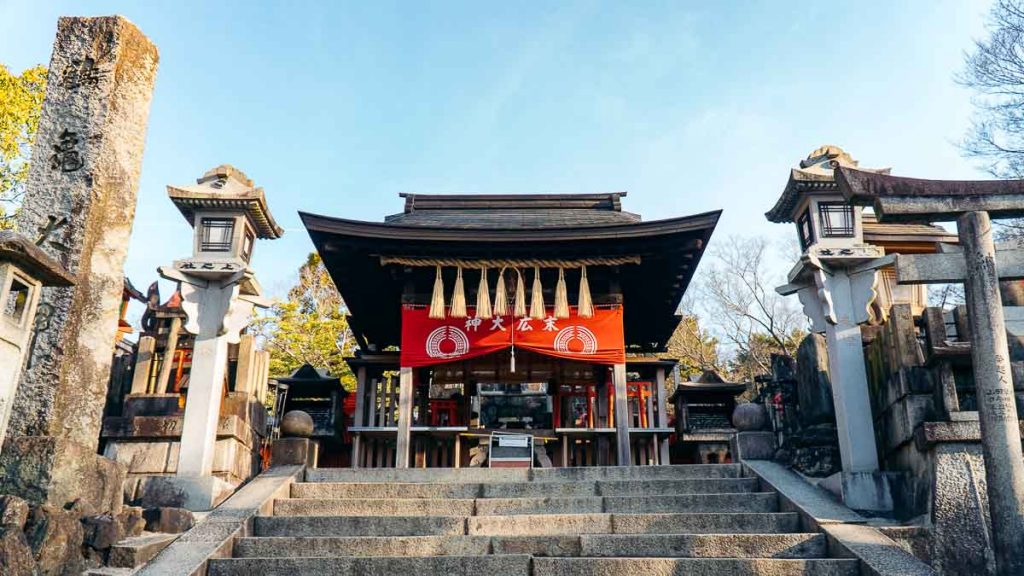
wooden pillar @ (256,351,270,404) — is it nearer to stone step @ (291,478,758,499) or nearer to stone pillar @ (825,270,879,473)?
stone step @ (291,478,758,499)

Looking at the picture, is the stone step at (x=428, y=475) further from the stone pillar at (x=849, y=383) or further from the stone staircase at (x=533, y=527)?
the stone pillar at (x=849, y=383)

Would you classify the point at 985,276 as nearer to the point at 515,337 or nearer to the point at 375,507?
the point at 375,507

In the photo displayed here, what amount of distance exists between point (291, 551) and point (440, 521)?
1417mm

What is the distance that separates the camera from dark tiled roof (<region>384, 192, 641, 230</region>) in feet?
51.7

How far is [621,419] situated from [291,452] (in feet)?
17.0

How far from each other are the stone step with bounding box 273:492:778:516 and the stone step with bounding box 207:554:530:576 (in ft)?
4.09

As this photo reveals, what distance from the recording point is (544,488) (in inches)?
331

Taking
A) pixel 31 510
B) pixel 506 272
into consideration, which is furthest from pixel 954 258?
pixel 31 510

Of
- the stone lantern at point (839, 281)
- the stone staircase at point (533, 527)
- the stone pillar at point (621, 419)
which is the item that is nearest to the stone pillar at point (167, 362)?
the stone staircase at point (533, 527)

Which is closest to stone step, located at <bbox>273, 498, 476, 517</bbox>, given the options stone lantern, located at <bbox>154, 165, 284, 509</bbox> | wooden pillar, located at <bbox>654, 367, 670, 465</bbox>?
stone lantern, located at <bbox>154, 165, 284, 509</bbox>

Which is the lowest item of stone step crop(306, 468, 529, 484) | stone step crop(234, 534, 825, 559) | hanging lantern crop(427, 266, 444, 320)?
stone step crop(234, 534, 825, 559)

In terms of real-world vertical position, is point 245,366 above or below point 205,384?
above

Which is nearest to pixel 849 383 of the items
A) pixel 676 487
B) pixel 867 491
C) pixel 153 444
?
pixel 867 491

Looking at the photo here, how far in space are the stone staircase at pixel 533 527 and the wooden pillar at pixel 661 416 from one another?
14.3ft
